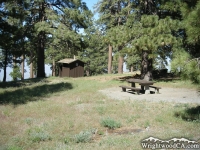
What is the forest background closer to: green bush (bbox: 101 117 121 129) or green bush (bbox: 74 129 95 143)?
green bush (bbox: 101 117 121 129)

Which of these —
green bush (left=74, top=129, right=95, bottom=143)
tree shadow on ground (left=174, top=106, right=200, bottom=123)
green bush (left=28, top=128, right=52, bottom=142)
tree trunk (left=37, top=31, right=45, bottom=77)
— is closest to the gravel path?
tree shadow on ground (left=174, top=106, right=200, bottom=123)

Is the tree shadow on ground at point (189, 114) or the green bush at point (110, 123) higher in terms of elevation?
the tree shadow on ground at point (189, 114)

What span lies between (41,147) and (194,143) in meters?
3.37

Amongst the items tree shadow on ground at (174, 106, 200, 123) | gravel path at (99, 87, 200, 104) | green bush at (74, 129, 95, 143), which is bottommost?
green bush at (74, 129, 95, 143)

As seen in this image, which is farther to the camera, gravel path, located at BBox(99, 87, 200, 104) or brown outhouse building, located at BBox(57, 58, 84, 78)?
brown outhouse building, located at BBox(57, 58, 84, 78)

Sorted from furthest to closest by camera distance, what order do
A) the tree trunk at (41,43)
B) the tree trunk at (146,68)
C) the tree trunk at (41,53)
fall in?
the tree trunk at (41,53) → the tree trunk at (41,43) → the tree trunk at (146,68)

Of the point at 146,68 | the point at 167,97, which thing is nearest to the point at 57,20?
the point at 146,68

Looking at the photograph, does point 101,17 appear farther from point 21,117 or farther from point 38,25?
point 21,117

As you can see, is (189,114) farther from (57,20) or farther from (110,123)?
(57,20)

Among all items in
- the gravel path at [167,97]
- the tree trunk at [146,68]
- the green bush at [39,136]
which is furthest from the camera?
the tree trunk at [146,68]

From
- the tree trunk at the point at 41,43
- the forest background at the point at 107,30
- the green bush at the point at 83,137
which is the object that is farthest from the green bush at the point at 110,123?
the tree trunk at the point at 41,43

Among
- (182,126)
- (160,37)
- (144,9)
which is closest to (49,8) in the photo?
(144,9)

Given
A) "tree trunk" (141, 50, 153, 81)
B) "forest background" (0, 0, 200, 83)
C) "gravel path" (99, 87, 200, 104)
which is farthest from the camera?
"tree trunk" (141, 50, 153, 81)

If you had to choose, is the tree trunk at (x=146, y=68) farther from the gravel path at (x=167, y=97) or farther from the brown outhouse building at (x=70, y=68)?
the brown outhouse building at (x=70, y=68)
